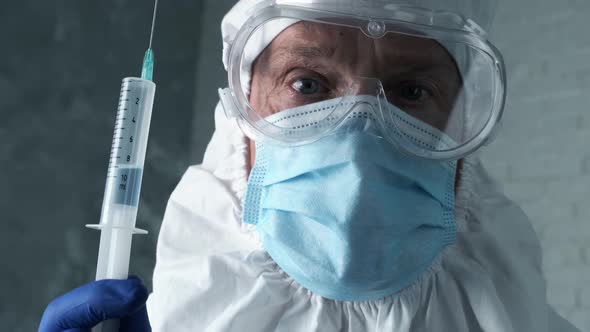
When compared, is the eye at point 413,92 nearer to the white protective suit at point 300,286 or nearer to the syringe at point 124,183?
the white protective suit at point 300,286

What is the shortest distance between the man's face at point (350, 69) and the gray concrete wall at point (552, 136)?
130 cm

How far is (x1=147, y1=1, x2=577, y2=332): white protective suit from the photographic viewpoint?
1109 millimetres

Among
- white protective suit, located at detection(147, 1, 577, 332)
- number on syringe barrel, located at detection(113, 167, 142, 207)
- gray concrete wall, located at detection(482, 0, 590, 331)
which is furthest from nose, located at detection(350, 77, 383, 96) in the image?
gray concrete wall, located at detection(482, 0, 590, 331)

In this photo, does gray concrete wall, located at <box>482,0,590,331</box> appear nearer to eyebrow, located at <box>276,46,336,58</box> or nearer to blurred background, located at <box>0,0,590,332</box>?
blurred background, located at <box>0,0,590,332</box>

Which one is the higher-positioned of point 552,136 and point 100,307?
point 552,136

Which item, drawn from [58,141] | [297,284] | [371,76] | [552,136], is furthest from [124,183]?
[552,136]

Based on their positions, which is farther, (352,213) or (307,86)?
(307,86)

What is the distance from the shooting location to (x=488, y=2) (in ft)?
4.00

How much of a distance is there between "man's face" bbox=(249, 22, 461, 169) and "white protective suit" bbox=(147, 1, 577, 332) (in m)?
0.13

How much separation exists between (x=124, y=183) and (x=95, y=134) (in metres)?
1.48

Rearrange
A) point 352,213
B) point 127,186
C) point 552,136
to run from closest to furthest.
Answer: point 352,213 → point 127,186 → point 552,136

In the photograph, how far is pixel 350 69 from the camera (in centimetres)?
111

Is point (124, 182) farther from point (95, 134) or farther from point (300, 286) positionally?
point (95, 134)

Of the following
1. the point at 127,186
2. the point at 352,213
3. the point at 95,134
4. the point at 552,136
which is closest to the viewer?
the point at 352,213
